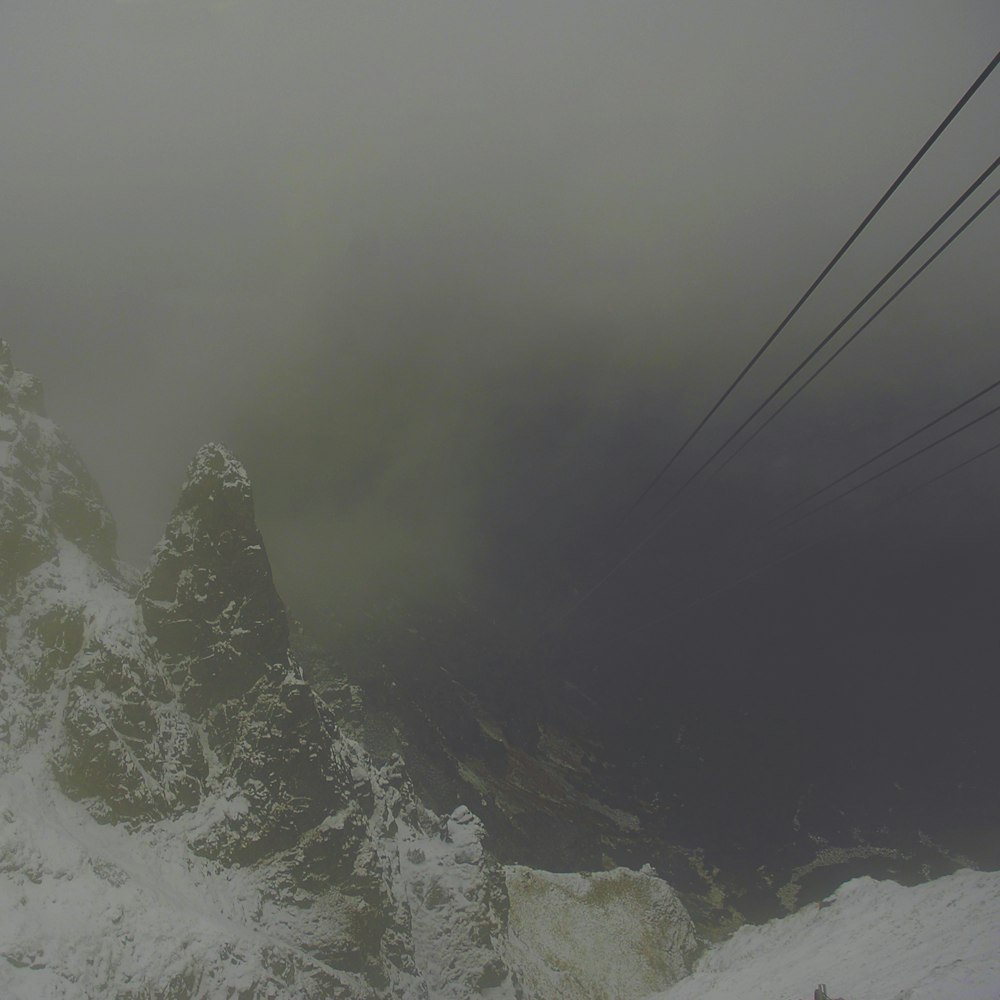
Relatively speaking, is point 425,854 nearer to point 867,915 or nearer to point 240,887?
point 240,887

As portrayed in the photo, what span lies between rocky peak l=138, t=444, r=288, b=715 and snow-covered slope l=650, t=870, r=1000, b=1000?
41540mm

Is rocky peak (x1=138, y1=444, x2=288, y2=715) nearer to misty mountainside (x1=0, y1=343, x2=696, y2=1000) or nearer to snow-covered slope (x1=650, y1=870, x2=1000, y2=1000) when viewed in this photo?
misty mountainside (x1=0, y1=343, x2=696, y2=1000)

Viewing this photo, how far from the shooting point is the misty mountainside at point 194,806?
34281mm

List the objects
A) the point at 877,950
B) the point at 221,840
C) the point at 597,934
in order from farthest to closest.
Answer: the point at 597,934
the point at 221,840
the point at 877,950

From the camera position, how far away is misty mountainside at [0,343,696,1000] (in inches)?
1350

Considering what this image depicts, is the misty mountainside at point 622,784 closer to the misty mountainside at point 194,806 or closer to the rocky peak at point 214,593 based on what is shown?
the misty mountainside at point 194,806

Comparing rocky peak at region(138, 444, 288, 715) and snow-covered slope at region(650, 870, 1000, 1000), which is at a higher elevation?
rocky peak at region(138, 444, 288, 715)

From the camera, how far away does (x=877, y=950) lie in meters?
33.4

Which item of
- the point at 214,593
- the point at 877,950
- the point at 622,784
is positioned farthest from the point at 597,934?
the point at 622,784

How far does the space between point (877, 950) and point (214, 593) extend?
165ft

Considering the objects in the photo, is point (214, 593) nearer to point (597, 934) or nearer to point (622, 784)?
point (597, 934)

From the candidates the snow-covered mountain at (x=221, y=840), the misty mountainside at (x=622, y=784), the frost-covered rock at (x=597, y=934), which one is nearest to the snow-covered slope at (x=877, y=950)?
the snow-covered mountain at (x=221, y=840)

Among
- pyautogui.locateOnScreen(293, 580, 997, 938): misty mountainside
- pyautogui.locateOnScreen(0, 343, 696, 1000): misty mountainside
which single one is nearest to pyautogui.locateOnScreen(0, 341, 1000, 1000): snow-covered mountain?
pyautogui.locateOnScreen(0, 343, 696, 1000): misty mountainside

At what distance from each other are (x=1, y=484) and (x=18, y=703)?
56.2 ft
